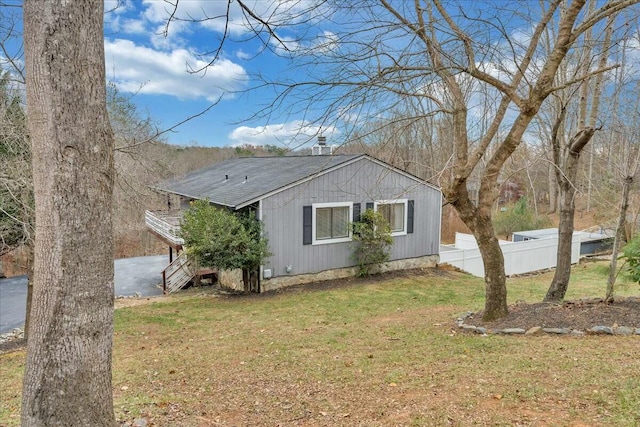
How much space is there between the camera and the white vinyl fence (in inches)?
583

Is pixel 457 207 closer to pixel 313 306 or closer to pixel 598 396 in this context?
pixel 598 396

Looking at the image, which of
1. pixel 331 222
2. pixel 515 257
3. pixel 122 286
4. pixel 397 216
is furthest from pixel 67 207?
pixel 515 257

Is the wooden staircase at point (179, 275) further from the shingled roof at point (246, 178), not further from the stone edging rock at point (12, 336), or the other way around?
the stone edging rock at point (12, 336)

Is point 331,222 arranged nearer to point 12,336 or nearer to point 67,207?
point 12,336

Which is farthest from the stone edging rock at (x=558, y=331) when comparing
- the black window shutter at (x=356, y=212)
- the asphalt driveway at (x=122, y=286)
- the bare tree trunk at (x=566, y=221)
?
the asphalt driveway at (x=122, y=286)

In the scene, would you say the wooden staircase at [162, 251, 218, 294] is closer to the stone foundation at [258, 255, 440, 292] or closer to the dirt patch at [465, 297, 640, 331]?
the stone foundation at [258, 255, 440, 292]

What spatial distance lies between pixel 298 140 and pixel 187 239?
6805 millimetres

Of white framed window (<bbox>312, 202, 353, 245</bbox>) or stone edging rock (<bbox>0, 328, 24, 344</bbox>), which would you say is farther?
white framed window (<bbox>312, 202, 353, 245</bbox>)

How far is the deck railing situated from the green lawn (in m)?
4.97

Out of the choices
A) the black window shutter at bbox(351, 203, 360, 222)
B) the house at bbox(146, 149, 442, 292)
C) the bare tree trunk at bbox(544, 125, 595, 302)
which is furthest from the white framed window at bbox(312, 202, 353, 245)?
the bare tree trunk at bbox(544, 125, 595, 302)

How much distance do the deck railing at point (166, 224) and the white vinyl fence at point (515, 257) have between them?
361 inches

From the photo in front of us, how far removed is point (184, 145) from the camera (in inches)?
1136

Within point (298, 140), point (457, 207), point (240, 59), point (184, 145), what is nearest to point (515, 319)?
point (457, 207)

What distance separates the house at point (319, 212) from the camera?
37.1ft
